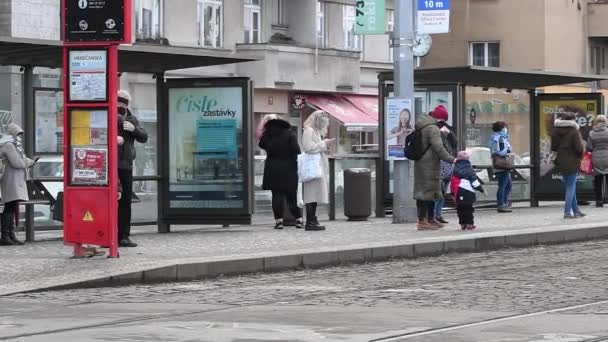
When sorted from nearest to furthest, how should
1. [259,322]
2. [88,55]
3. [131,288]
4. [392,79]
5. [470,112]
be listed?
1. [259,322]
2. [131,288]
3. [88,55]
4. [392,79]
5. [470,112]

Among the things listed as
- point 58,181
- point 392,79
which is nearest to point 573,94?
point 392,79

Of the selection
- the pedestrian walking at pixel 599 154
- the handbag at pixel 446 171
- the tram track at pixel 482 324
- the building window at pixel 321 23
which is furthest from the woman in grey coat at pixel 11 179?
the building window at pixel 321 23

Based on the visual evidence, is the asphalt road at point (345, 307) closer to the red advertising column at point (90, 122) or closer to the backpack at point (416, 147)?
the red advertising column at point (90, 122)

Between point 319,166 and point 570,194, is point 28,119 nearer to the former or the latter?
point 319,166

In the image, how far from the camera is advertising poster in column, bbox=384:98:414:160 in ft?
71.9

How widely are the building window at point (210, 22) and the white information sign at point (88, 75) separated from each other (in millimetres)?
28147

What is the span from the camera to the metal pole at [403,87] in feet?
72.2

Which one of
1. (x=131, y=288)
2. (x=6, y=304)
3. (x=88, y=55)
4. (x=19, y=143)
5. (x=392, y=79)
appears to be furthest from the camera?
(x=392, y=79)

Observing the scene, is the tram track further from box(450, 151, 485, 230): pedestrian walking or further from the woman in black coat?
the woman in black coat

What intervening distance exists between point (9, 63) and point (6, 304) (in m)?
6.83

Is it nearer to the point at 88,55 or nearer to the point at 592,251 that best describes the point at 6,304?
the point at 88,55

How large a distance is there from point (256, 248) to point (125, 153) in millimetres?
1939

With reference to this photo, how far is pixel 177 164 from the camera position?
2052cm

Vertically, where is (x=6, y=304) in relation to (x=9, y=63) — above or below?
below
